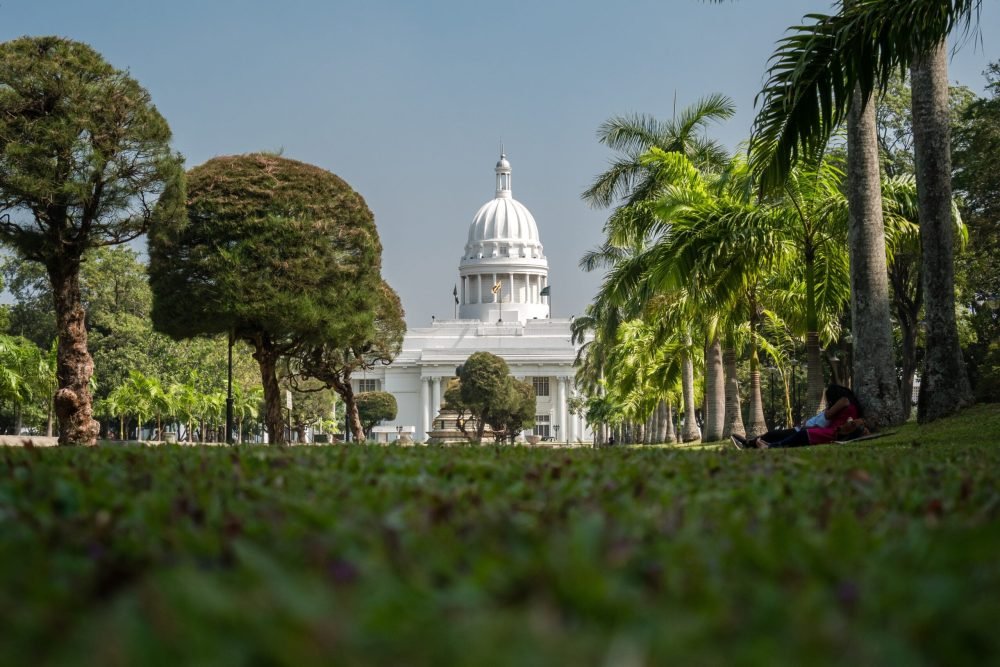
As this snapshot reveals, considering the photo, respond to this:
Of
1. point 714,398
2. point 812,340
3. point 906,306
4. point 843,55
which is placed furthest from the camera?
point 906,306

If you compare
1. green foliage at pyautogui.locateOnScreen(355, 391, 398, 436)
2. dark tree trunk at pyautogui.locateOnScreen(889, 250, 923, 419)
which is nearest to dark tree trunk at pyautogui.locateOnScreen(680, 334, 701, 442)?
dark tree trunk at pyautogui.locateOnScreen(889, 250, 923, 419)

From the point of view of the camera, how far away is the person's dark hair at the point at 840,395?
1550 cm

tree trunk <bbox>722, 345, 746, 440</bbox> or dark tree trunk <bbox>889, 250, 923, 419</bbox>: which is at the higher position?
dark tree trunk <bbox>889, 250, 923, 419</bbox>

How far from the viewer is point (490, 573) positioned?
6.92 feet

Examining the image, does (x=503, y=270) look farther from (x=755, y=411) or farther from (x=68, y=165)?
(x=68, y=165)

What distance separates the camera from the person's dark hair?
15.5 m

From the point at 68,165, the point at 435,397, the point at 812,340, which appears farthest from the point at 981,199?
the point at 435,397

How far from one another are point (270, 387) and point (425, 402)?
77930 millimetres

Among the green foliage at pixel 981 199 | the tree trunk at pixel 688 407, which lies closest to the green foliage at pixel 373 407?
the tree trunk at pixel 688 407

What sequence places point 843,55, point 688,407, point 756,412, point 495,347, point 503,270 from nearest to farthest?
point 843,55, point 756,412, point 688,407, point 495,347, point 503,270

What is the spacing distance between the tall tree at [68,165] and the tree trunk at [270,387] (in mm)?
7795

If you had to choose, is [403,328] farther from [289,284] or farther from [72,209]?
[72,209]

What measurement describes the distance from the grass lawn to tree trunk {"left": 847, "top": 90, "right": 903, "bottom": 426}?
12496 mm

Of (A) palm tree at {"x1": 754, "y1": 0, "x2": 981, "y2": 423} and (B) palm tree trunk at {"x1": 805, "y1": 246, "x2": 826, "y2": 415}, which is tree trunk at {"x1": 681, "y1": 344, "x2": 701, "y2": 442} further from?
(A) palm tree at {"x1": 754, "y1": 0, "x2": 981, "y2": 423}
